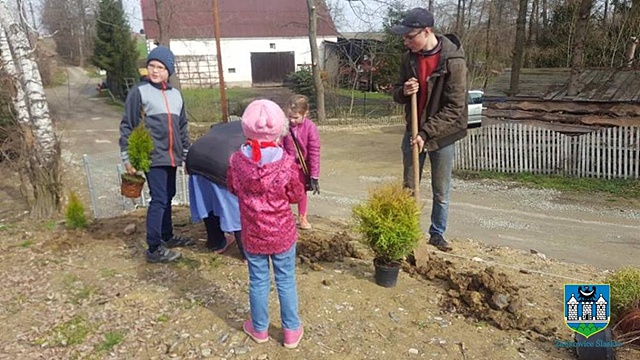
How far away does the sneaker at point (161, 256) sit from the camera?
476 cm

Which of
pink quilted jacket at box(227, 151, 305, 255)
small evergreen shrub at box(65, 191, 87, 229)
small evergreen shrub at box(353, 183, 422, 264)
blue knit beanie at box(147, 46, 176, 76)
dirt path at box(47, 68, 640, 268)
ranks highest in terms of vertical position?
blue knit beanie at box(147, 46, 176, 76)

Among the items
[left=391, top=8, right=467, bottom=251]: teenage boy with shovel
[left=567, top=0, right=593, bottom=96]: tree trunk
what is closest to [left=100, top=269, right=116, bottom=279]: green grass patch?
[left=391, top=8, right=467, bottom=251]: teenage boy with shovel

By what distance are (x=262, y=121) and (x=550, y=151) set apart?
9.92 m

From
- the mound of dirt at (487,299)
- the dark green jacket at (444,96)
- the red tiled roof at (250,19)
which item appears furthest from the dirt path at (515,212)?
the red tiled roof at (250,19)

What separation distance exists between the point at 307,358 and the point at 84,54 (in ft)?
142

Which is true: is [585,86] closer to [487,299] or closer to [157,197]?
[487,299]

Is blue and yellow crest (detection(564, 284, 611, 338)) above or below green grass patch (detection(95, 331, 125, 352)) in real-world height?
above

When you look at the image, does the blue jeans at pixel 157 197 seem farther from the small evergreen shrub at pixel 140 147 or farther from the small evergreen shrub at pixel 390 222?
the small evergreen shrub at pixel 390 222

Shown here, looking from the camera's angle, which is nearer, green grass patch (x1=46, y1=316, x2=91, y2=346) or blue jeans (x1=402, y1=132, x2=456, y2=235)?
green grass patch (x1=46, y1=316, x2=91, y2=346)

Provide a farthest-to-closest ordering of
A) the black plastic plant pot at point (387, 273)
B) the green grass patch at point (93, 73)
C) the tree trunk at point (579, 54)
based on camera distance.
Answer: the green grass patch at point (93, 73), the tree trunk at point (579, 54), the black plastic plant pot at point (387, 273)

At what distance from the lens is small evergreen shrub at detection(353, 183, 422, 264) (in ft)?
12.7

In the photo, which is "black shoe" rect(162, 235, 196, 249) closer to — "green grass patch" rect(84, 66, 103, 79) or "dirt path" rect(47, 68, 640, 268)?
"dirt path" rect(47, 68, 640, 268)

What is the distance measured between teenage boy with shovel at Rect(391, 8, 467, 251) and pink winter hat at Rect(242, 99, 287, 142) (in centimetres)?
167

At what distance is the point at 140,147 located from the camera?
14.3ft
